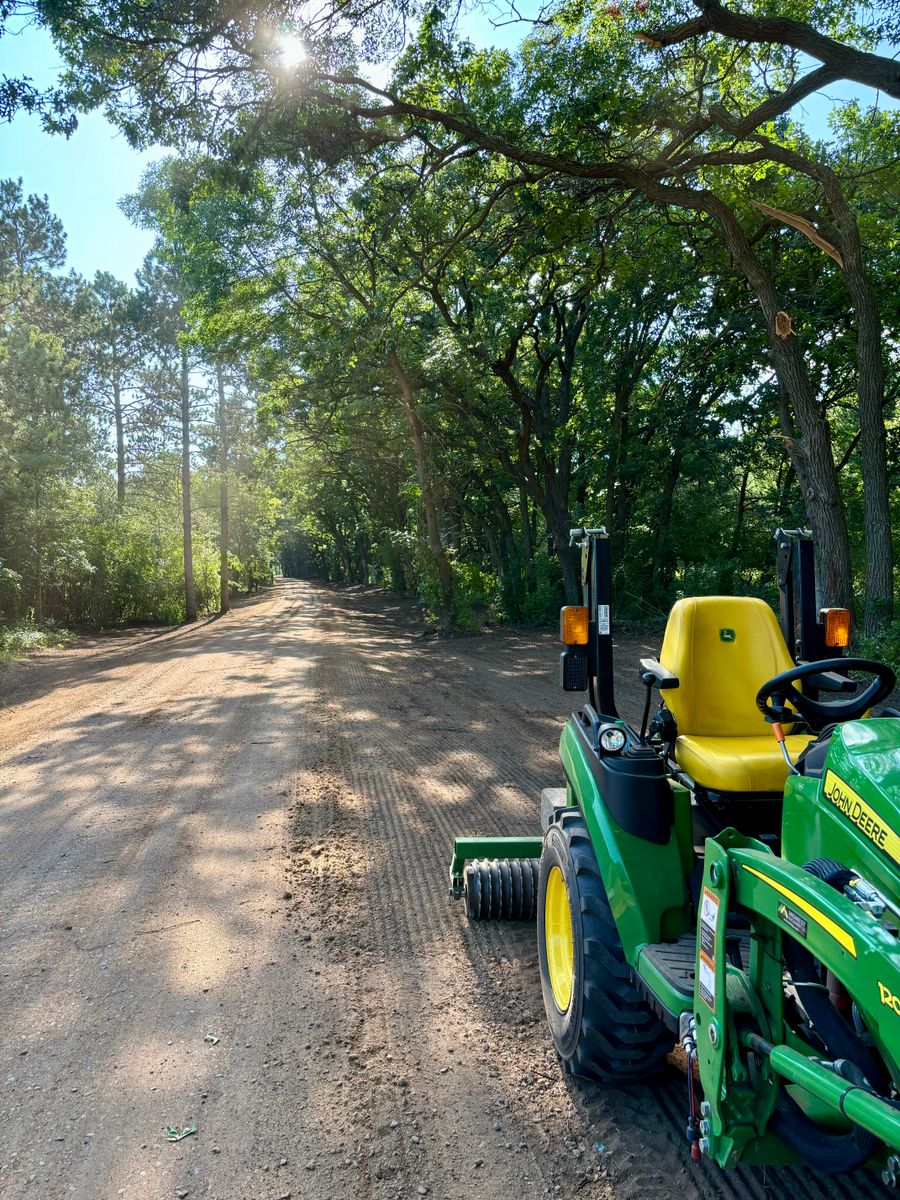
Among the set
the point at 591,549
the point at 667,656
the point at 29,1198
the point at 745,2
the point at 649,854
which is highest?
the point at 745,2

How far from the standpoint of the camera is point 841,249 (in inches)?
400

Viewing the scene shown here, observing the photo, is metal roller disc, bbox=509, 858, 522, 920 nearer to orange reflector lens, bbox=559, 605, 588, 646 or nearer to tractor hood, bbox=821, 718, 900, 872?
orange reflector lens, bbox=559, 605, 588, 646

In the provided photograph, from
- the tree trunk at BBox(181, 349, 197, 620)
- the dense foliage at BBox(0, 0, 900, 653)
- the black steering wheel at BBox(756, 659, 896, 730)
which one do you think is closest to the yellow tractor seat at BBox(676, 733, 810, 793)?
the black steering wheel at BBox(756, 659, 896, 730)

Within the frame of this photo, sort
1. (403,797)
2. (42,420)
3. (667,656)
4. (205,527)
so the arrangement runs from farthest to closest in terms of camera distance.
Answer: (205,527) → (42,420) → (403,797) → (667,656)

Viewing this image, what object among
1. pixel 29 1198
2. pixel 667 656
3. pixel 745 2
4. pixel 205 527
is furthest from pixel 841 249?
pixel 205 527

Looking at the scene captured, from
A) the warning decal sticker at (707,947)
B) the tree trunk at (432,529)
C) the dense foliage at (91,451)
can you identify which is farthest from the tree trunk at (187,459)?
the warning decal sticker at (707,947)

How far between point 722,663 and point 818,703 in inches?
35.5

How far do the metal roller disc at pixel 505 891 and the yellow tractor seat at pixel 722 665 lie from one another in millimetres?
1188

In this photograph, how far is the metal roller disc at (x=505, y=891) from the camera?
4.00 m

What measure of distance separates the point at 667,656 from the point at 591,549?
0.68 meters

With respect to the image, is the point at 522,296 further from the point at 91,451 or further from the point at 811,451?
the point at 91,451

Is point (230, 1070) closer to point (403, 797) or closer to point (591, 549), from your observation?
point (591, 549)

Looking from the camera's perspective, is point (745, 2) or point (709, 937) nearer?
point (709, 937)

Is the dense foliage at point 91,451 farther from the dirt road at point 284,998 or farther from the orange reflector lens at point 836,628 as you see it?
the orange reflector lens at point 836,628
